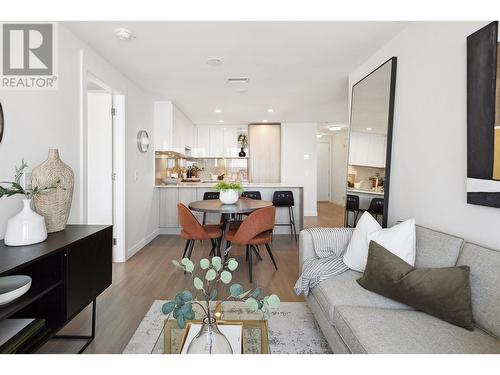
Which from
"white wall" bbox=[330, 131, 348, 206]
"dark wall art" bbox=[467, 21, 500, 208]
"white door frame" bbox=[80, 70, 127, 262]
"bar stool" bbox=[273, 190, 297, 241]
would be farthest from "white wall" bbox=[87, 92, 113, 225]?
"white wall" bbox=[330, 131, 348, 206]

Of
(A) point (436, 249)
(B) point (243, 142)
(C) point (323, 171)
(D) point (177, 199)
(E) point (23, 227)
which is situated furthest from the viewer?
(C) point (323, 171)

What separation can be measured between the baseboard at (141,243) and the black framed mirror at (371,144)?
284 cm

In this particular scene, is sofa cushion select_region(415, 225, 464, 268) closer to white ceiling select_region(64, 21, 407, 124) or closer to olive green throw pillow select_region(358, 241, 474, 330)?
olive green throw pillow select_region(358, 241, 474, 330)

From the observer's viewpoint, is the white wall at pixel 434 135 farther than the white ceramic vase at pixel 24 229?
Yes

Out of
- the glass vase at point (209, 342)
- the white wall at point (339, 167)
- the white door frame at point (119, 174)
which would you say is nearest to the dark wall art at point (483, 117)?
the glass vase at point (209, 342)

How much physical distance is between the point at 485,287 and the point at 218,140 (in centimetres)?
629

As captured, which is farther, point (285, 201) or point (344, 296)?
point (285, 201)

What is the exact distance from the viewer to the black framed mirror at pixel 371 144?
2482 millimetres

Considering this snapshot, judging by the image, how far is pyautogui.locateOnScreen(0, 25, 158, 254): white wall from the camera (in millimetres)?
1722

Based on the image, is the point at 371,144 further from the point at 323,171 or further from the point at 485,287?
the point at 323,171

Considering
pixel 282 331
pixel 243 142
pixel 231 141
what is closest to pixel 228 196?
pixel 282 331

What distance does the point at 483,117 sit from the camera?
1497 millimetres

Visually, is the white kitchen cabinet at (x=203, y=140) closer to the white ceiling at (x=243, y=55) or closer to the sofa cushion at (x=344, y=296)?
the white ceiling at (x=243, y=55)

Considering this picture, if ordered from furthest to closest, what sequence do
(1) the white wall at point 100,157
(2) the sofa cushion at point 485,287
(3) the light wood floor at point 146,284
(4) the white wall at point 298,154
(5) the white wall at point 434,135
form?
(4) the white wall at point 298,154, (1) the white wall at point 100,157, (3) the light wood floor at point 146,284, (5) the white wall at point 434,135, (2) the sofa cushion at point 485,287
